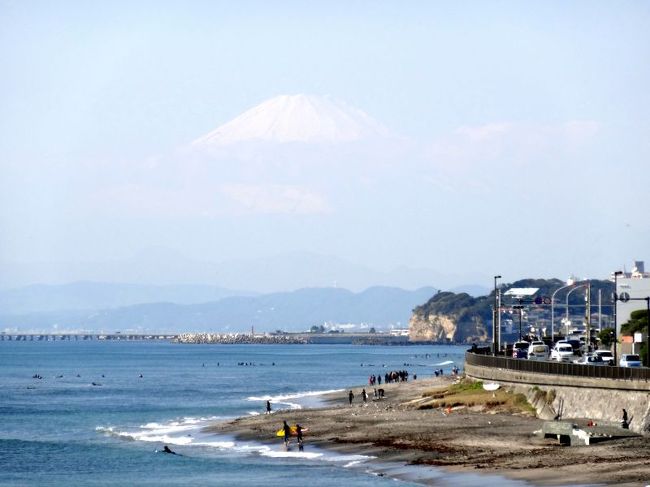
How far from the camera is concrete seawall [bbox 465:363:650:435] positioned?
64.0 meters

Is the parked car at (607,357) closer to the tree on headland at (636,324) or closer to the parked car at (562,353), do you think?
the parked car at (562,353)

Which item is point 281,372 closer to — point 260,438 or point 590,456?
point 260,438

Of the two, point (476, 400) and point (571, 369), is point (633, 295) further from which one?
point (571, 369)

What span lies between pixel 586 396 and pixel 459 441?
25.8 feet

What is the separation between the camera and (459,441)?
2613 inches

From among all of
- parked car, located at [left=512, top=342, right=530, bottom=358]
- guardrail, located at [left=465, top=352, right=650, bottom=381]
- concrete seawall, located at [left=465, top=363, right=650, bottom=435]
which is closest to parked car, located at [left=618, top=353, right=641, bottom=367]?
guardrail, located at [left=465, top=352, right=650, bottom=381]

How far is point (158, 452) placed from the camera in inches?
2825

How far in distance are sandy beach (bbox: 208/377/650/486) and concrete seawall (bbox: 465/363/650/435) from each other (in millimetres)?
1449

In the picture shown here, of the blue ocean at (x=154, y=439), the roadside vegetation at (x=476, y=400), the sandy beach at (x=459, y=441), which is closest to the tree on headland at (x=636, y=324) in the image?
the roadside vegetation at (x=476, y=400)

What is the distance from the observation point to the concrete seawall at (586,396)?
64000mm

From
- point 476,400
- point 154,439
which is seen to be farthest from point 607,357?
point 154,439

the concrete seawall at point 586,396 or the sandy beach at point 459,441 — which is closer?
the sandy beach at point 459,441

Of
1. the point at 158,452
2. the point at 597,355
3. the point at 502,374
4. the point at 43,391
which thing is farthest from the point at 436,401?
the point at 43,391

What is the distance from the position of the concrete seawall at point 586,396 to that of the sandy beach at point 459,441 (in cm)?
145
